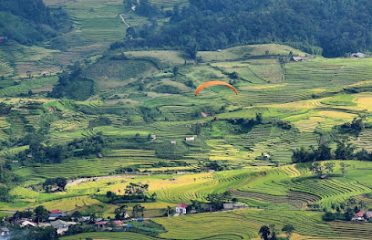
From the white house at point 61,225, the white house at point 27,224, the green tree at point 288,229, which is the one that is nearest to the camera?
the green tree at point 288,229

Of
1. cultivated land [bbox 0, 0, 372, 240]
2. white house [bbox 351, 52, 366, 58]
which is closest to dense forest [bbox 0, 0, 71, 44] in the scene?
cultivated land [bbox 0, 0, 372, 240]

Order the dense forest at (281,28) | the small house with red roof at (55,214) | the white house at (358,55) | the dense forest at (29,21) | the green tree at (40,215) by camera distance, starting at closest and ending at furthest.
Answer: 1. the green tree at (40,215)
2. the small house with red roof at (55,214)
3. the white house at (358,55)
4. the dense forest at (281,28)
5. the dense forest at (29,21)

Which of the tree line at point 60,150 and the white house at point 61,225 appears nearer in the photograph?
the white house at point 61,225

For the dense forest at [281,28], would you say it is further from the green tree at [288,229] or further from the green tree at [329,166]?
the green tree at [288,229]

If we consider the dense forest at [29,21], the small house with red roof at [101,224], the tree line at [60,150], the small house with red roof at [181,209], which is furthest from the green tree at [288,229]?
the dense forest at [29,21]

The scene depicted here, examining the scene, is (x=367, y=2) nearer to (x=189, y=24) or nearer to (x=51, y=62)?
(x=189, y=24)

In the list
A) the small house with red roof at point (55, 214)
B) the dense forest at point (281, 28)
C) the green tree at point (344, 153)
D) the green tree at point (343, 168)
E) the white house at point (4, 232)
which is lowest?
the small house with red roof at point (55, 214)

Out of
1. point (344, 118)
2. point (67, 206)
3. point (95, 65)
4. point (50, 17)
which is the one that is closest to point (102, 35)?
point (50, 17)

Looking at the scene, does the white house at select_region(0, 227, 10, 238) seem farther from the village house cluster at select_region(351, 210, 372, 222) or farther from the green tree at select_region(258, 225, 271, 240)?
the village house cluster at select_region(351, 210, 372, 222)
